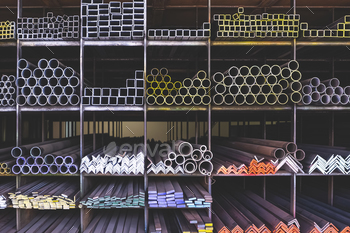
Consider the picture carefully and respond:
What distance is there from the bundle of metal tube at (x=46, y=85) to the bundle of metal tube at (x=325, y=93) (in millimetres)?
4662

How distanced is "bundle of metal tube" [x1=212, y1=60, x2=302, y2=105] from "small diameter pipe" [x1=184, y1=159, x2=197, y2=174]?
1.28 m

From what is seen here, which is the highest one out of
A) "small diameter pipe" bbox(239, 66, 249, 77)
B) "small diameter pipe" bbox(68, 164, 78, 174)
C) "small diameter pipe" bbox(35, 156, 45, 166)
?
"small diameter pipe" bbox(239, 66, 249, 77)

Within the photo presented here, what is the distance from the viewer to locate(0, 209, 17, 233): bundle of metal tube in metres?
3.82

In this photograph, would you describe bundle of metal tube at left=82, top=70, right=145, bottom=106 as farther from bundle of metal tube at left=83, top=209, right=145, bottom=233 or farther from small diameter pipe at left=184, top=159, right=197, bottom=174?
bundle of metal tube at left=83, top=209, right=145, bottom=233

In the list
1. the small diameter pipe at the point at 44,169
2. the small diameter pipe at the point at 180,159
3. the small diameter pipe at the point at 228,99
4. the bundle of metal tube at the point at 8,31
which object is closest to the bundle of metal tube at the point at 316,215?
the small diameter pipe at the point at 180,159

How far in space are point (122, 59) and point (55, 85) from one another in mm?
1724

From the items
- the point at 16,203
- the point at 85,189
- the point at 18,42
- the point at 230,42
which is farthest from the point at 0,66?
the point at 230,42

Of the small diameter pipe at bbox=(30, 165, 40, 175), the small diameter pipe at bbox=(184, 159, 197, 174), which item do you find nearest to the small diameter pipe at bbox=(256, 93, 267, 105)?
the small diameter pipe at bbox=(184, 159, 197, 174)

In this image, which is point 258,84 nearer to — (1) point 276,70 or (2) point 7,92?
(1) point 276,70

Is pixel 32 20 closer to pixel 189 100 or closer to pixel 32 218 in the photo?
pixel 189 100

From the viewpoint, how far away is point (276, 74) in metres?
3.70

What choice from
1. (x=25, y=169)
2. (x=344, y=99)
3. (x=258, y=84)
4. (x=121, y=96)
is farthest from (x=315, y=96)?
(x=25, y=169)

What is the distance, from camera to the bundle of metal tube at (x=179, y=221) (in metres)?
3.37

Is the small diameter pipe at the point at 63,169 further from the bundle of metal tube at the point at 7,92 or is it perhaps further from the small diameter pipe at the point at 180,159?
the small diameter pipe at the point at 180,159
